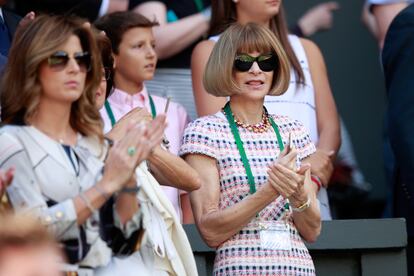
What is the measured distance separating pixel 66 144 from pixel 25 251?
54.0 inches

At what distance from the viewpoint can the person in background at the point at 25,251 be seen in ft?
11.2

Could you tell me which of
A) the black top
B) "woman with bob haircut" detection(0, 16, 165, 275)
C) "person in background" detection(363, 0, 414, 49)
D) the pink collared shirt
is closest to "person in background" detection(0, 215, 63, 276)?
"woman with bob haircut" detection(0, 16, 165, 275)

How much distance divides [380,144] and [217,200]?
4159 millimetres

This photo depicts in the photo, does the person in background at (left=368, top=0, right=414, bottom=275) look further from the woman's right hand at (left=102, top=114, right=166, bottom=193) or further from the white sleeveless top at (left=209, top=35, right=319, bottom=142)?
the woman's right hand at (left=102, top=114, right=166, bottom=193)

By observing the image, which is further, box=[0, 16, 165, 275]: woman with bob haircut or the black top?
the black top

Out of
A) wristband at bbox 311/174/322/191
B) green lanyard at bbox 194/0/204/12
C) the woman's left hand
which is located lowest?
wristband at bbox 311/174/322/191

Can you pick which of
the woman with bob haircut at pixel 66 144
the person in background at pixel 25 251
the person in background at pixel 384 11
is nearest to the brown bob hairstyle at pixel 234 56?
the woman with bob haircut at pixel 66 144

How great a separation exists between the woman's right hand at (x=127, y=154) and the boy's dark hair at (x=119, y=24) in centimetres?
230

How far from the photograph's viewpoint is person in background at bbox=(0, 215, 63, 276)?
3420 mm

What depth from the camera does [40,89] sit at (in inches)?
190

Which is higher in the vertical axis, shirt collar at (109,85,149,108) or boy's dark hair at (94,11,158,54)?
boy's dark hair at (94,11,158,54)

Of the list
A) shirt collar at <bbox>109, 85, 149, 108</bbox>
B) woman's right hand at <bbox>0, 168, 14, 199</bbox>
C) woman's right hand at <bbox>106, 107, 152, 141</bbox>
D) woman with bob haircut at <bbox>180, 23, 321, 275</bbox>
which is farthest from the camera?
shirt collar at <bbox>109, 85, 149, 108</bbox>

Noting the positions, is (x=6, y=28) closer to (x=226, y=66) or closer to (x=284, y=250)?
(x=226, y=66)

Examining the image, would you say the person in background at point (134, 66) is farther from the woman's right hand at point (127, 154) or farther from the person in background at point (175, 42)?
the woman's right hand at point (127, 154)
